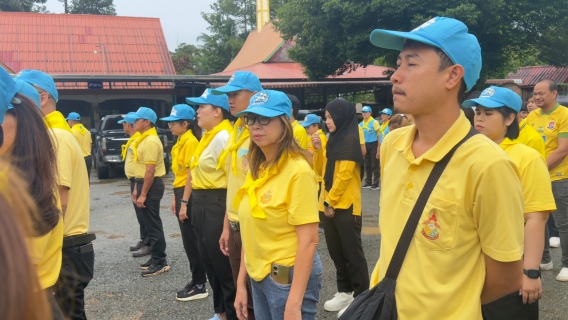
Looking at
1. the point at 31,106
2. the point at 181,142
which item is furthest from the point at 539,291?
the point at 181,142

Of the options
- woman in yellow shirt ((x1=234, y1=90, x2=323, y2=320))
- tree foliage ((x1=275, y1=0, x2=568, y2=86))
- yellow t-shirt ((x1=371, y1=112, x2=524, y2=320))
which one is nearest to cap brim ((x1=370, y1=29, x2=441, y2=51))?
yellow t-shirt ((x1=371, y1=112, x2=524, y2=320))

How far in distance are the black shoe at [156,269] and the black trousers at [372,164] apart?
7.05 m

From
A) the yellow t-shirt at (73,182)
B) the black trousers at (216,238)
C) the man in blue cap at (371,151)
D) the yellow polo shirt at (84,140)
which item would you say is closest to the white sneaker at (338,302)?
the black trousers at (216,238)

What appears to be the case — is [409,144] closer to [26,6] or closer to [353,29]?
[353,29]

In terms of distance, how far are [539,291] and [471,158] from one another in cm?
142

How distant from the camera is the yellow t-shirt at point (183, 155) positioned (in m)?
5.26

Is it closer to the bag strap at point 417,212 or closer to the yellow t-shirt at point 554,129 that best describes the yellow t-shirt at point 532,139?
the yellow t-shirt at point 554,129

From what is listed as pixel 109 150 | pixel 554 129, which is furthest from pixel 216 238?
pixel 109 150

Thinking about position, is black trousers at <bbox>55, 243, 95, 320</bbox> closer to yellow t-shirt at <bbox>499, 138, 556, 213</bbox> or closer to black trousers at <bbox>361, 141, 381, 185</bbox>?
yellow t-shirt at <bbox>499, 138, 556, 213</bbox>

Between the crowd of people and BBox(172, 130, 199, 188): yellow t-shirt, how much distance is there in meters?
0.53

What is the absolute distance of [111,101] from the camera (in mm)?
21328

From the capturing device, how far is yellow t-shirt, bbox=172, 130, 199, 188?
17.3 feet

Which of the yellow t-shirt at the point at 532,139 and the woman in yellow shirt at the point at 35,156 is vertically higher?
the woman in yellow shirt at the point at 35,156

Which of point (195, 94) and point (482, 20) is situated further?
point (195, 94)
